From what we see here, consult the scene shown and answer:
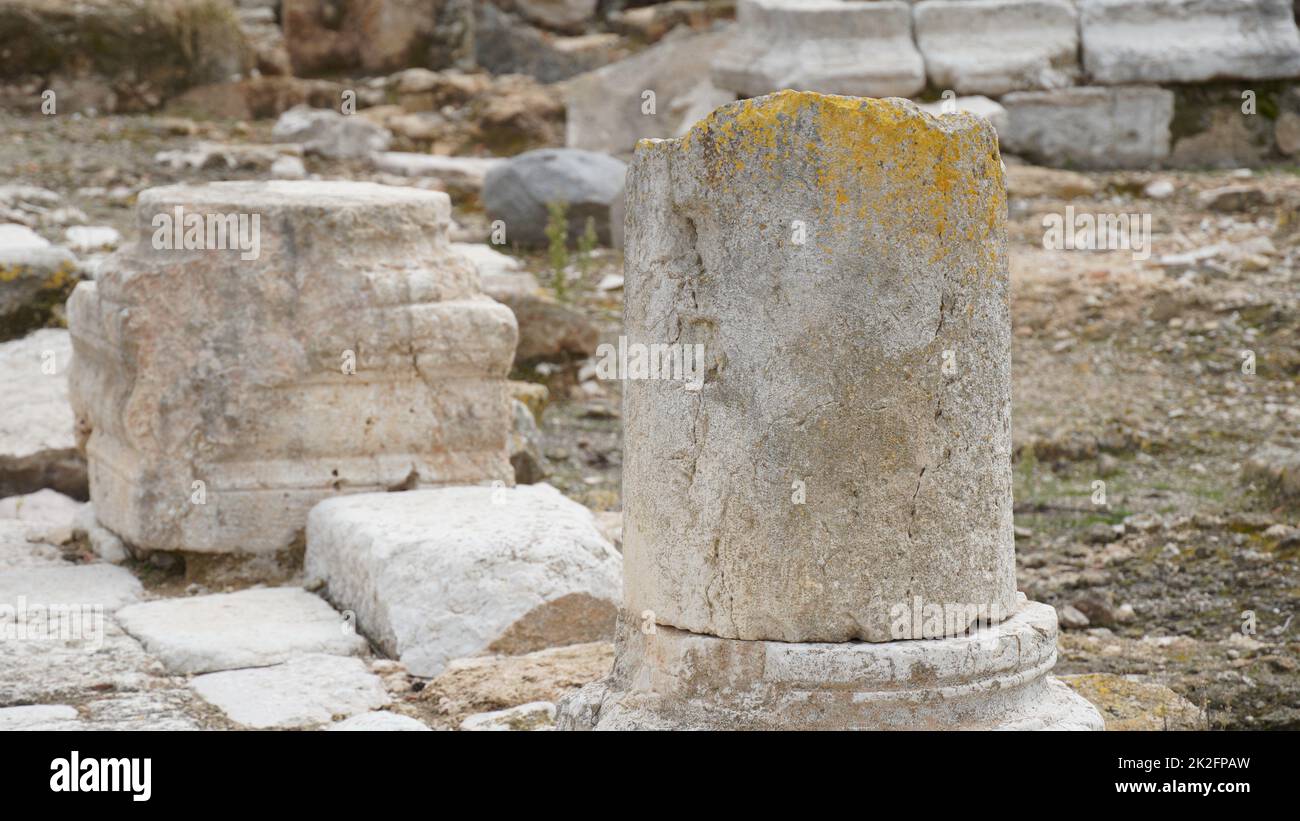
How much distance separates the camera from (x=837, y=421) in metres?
3.20

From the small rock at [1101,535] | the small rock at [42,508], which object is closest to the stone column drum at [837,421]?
the small rock at [1101,535]

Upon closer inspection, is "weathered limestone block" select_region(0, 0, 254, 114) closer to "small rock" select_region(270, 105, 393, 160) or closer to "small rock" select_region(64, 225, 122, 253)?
"small rock" select_region(270, 105, 393, 160)

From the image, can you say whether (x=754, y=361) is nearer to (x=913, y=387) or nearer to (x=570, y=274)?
(x=913, y=387)

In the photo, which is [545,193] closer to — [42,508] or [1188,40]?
[1188,40]

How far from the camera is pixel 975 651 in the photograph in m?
3.29

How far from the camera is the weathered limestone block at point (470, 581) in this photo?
4.57 meters

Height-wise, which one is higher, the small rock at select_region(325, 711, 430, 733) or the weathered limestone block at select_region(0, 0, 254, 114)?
the weathered limestone block at select_region(0, 0, 254, 114)

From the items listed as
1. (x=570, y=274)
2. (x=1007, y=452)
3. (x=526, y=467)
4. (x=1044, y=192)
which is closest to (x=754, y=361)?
(x=1007, y=452)

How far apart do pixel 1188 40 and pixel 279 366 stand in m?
8.48

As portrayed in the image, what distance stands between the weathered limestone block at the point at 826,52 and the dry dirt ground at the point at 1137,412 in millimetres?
1206

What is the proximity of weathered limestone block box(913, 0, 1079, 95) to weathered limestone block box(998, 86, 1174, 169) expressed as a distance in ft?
0.60

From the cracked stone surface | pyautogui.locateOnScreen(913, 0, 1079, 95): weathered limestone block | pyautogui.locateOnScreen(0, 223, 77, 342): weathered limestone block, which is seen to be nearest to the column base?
the cracked stone surface

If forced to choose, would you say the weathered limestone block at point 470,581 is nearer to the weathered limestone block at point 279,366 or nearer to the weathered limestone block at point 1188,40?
the weathered limestone block at point 279,366

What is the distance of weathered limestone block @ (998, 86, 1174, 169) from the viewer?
37.7ft
